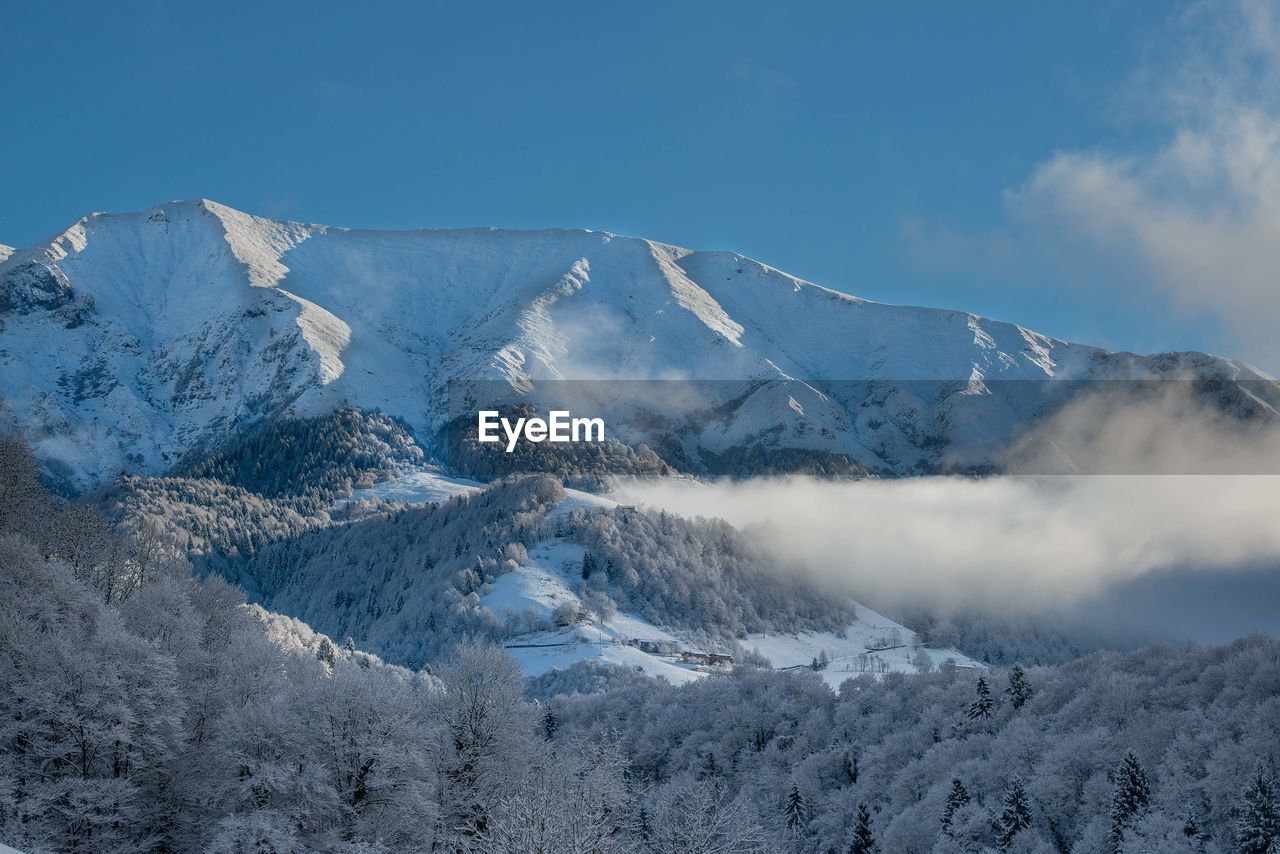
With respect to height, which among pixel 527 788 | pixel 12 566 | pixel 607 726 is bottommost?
pixel 607 726

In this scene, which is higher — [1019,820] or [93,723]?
[93,723]

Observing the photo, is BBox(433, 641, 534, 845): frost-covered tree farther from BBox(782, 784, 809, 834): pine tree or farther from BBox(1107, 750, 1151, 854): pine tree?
BBox(1107, 750, 1151, 854): pine tree

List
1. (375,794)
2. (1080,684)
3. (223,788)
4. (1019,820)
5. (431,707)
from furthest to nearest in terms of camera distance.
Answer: (1080,684)
(1019,820)
(431,707)
(375,794)
(223,788)

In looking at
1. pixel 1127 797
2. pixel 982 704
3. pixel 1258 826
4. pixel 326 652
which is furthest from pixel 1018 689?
pixel 326 652

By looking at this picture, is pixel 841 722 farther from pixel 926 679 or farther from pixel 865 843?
pixel 865 843

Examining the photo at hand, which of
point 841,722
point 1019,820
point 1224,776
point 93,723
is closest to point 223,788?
point 93,723
